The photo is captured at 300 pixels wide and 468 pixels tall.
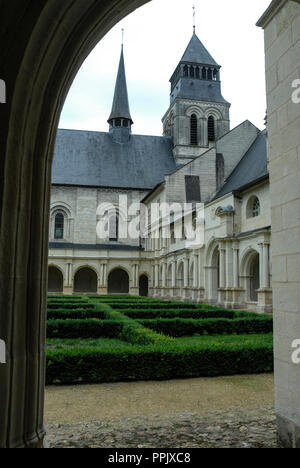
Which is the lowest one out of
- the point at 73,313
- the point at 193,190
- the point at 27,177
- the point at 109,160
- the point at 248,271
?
the point at 73,313

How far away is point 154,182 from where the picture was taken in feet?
126

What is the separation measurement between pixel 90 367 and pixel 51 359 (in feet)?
2.15

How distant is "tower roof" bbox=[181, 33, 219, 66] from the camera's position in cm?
4022

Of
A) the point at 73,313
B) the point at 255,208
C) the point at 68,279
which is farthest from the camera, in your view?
the point at 68,279

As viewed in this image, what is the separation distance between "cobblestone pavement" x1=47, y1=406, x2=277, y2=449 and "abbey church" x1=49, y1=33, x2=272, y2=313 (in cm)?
1714

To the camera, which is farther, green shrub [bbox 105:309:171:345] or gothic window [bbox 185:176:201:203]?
gothic window [bbox 185:176:201:203]

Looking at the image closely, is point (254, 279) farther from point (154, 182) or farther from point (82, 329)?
point (154, 182)

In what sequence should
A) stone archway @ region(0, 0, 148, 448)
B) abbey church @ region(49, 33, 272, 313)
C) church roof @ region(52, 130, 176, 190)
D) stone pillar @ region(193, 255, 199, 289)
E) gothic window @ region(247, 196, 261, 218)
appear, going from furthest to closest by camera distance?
church roof @ region(52, 130, 176, 190) < abbey church @ region(49, 33, 272, 313) < stone pillar @ region(193, 255, 199, 289) < gothic window @ region(247, 196, 261, 218) < stone archway @ region(0, 0, 148, 448)

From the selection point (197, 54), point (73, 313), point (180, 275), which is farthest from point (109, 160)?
point (73, 313)

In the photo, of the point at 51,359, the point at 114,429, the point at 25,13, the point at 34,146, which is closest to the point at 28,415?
the point at 34,146

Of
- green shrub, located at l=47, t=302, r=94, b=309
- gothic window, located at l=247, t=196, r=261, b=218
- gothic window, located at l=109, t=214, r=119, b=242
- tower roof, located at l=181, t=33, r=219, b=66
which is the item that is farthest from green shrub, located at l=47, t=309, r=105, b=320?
tower roof, located at l=181, t=33, r=219, b=66

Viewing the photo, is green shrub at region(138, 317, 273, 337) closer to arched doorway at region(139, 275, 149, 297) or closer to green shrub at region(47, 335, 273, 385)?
green shrub at region(47, 335, 273, 385)

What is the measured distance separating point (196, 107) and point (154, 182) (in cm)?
895
